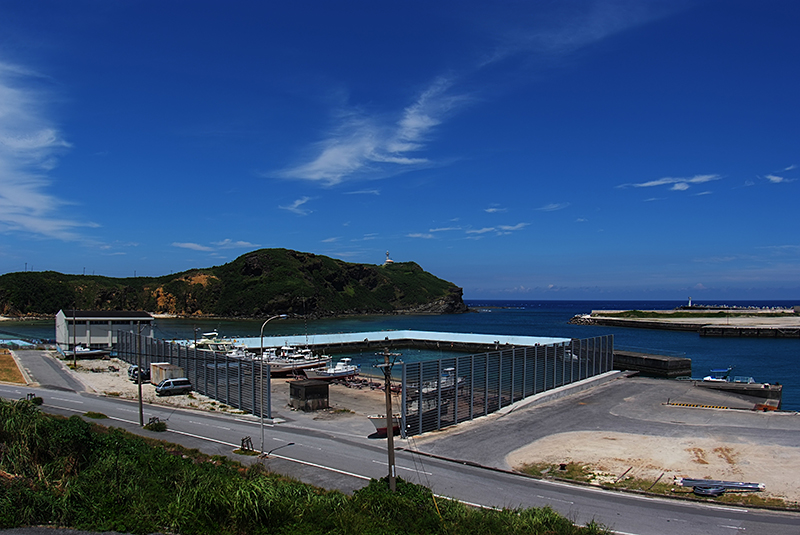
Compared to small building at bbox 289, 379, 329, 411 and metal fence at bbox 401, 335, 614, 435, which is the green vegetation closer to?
metal fence at bbox 401, 335, 614, 435

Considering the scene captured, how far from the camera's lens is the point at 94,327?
2990 inches

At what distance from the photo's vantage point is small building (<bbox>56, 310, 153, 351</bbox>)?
7369cm

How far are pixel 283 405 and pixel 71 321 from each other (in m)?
48.4

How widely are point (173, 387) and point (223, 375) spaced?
6290 mm

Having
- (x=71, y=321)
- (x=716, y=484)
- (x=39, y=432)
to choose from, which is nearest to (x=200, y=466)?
(x=39, y=432)

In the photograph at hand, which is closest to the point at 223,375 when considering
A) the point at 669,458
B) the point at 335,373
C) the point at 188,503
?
the point at 335,373

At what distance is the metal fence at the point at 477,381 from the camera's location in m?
30.8

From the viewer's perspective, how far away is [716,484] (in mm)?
20938

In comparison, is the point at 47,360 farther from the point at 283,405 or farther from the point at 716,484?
the point at 716,484

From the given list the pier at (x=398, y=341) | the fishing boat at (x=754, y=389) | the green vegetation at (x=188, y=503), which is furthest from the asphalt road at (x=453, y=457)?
the pier at (x=398, y=341)

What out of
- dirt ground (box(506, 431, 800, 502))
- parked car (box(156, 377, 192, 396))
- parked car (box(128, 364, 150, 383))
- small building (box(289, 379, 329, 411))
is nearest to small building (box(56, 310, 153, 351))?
parked car (box(128, 364, 150, 383))

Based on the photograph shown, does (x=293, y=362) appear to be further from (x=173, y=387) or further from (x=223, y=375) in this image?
(x=223, y=375)

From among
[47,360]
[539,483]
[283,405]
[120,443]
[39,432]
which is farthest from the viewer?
[47,360]

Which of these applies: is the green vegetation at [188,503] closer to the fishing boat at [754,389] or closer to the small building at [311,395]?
the small building at [311,395]
